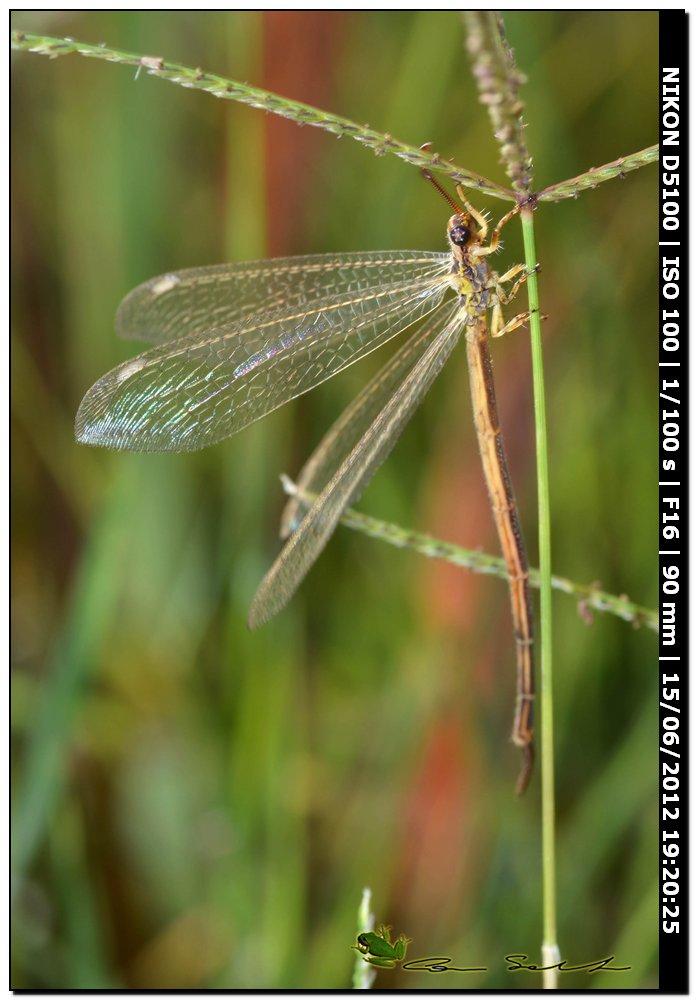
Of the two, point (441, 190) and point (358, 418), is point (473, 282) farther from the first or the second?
point (358, 418)

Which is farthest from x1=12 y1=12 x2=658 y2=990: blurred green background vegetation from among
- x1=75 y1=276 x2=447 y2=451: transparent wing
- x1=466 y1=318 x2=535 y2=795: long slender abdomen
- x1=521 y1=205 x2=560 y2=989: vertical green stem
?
x1=521 y1=205 x2=560 y2=989: vertical green stem

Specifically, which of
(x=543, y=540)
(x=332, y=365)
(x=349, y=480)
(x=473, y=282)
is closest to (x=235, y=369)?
(x=332, y=365)

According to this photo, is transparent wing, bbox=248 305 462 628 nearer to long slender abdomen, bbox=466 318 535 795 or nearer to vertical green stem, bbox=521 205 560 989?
long slender abdomen, bbox=466 318 535 795

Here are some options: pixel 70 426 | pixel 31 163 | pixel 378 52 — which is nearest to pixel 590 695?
pixel 70 426

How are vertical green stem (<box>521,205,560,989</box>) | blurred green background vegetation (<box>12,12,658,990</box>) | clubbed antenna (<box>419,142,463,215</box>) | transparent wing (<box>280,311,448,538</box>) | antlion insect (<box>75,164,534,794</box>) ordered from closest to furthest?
vertical green stem (<box>521,205,560,989</box>), clubbed antenna (<box>419,142,463,215</box>), antlion insect (<box>75,164,534,794</box>), transparent wing (<box>280,311,448,538</box>), blurred green background vegetation (<box>12,12,658,990</box>)

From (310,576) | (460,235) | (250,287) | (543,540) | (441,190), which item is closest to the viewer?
(543,540)

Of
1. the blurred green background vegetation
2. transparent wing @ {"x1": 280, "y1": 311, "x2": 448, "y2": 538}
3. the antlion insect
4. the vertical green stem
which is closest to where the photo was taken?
the vertical green stem

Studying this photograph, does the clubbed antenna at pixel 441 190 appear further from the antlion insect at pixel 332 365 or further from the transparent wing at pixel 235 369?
the transparent wing at pixel 235 369

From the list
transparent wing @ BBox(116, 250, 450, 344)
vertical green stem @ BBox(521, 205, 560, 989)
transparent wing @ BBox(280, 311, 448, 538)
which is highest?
transparent wing @ BBox(116, 250, 450, 344)
